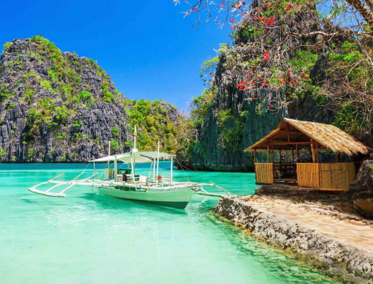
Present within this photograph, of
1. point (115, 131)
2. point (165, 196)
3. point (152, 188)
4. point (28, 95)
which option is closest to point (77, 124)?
point (115, 131)

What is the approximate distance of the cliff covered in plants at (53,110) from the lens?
2427 inches

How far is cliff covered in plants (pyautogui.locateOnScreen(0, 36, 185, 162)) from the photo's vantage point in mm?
61656

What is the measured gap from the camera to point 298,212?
7605 mm

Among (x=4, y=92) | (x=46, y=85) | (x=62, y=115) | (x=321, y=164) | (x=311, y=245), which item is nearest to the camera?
(x=311, y=245)

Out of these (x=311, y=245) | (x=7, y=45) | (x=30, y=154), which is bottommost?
(x=311, y=245)

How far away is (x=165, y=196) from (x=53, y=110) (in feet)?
208

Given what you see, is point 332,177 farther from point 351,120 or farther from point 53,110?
point 53,110

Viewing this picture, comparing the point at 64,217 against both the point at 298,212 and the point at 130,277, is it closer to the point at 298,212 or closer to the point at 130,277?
the point at 130,277

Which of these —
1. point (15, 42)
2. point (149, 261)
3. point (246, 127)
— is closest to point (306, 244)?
point (149, 261)

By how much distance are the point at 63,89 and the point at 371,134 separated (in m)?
80.7

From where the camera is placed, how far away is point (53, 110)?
216 feet

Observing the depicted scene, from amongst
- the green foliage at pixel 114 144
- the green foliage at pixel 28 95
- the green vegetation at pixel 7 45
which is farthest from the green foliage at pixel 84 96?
the green vegetation at pixel 7 45

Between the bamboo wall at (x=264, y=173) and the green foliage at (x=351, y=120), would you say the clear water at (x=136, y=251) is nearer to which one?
the bamboo wall at (x=264, y=173)

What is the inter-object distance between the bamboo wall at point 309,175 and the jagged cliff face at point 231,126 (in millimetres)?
14783
